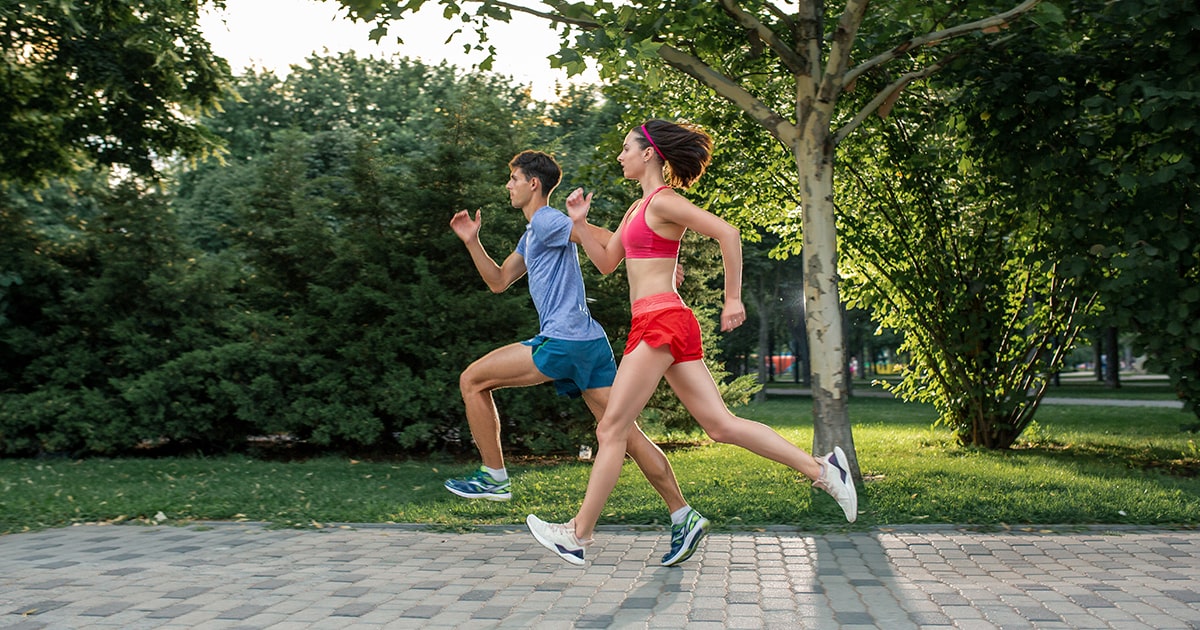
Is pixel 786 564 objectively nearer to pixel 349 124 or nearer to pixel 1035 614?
pixel 1035 614

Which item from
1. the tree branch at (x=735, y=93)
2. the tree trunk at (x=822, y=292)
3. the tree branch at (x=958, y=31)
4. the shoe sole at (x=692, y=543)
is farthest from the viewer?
the tree branch at (x=735, y=93)

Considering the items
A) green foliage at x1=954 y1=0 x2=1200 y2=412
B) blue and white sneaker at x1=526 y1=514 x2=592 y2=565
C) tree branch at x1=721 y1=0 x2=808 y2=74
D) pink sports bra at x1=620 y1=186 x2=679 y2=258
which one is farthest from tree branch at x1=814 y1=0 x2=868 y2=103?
blue and white sneaker at x1=526 y1=514 x2=592 y2=565

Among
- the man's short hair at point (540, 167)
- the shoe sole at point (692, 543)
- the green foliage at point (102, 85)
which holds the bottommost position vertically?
the shoe sole at point (692, 543)

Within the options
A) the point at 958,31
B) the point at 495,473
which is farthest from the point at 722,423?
the point at 958,31

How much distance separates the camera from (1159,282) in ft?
30.2

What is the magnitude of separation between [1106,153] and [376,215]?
25.7 ft

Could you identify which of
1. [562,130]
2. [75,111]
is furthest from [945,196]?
[562,130]

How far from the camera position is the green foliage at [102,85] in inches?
559

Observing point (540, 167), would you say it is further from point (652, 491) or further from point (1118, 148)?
point (1118, 148)

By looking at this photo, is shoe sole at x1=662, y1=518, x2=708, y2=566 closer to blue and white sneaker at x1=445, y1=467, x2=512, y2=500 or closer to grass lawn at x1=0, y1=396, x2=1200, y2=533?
blue and white sneaker at x1=445, y1=467, x2=512, y2=500

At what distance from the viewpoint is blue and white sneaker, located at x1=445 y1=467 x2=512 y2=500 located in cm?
654

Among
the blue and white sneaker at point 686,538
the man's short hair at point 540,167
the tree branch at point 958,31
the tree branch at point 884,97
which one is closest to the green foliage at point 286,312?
the tree branch at point 884,97

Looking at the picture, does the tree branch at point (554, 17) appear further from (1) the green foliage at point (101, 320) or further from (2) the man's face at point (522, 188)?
(1) the green foliage at point (101, 320)

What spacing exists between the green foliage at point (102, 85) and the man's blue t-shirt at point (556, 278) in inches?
371
